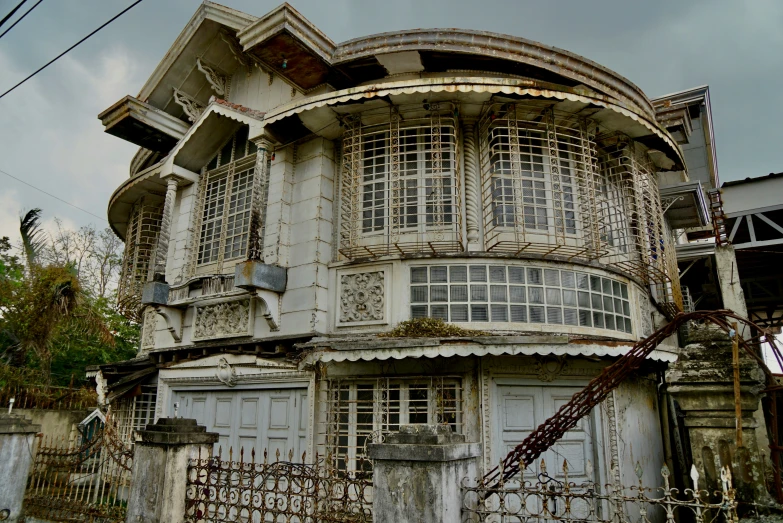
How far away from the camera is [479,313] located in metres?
9.23

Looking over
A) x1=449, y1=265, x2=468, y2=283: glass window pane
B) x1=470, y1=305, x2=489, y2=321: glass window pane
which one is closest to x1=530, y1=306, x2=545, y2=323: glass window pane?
x1=470, y1=305, x2=489, y2=321: glass window pane

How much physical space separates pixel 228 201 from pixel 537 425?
26.3ft

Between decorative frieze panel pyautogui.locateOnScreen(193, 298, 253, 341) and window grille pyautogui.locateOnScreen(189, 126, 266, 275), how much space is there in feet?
3.37

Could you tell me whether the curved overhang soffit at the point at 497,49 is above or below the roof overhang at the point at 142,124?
below

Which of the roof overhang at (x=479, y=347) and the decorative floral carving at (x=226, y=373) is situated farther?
the decorative floral carving at (x=226, y=373)

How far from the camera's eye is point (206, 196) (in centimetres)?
1327

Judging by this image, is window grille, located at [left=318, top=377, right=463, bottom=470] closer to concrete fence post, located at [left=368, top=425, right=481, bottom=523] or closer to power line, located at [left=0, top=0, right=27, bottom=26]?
concrete fence post, located at [left=368, top=425, right=481, bottom=523]

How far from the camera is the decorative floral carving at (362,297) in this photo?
9641mm

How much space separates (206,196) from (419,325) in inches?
271

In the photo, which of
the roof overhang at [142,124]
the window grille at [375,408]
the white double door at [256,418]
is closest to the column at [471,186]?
the window grille at [375,408]

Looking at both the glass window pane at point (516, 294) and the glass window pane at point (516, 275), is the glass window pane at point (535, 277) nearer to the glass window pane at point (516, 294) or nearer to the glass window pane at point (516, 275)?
the glass window pane at point (516, 275)

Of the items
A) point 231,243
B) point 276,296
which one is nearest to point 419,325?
point 276,296

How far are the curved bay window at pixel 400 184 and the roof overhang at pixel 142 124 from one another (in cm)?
593

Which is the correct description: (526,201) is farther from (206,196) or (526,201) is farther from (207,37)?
(207,37)
